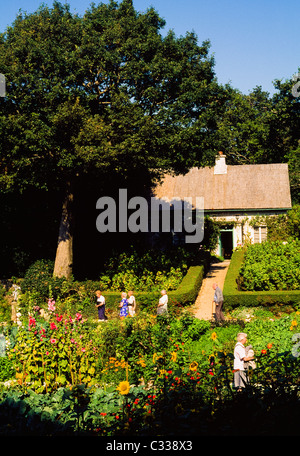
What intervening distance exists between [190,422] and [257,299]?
12.1 metres

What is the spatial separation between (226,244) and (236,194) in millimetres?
3323

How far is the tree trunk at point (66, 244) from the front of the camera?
65.4 feet

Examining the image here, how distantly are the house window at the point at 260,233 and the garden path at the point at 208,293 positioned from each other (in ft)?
9.99

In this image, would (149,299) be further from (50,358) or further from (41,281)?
(50,358)

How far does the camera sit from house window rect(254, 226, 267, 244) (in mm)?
29250

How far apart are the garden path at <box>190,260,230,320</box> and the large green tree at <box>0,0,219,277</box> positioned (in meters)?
5.34

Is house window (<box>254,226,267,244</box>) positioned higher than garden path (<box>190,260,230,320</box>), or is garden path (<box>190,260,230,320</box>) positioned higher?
house window (<box>254,226,267,244</box>)

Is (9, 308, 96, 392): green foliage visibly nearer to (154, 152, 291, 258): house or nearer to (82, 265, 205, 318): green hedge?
(82, 265, 205, 318): green hedge

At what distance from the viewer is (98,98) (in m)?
19.4

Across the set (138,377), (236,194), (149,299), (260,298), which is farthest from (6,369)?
(236,194)

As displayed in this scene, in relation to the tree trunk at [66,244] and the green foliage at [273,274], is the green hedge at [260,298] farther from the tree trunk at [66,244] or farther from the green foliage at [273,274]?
the tree trunk at [66,244]

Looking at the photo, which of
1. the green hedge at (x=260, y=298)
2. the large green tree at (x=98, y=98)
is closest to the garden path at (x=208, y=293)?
the green hedge at (x=260, y=298)

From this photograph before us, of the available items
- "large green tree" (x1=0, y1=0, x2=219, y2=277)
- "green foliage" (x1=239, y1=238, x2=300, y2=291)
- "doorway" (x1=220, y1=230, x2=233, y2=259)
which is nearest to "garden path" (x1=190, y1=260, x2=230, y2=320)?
"green foliage" (x1=239, y1=238, x2=300, y2=291)
